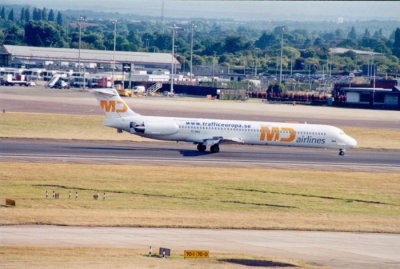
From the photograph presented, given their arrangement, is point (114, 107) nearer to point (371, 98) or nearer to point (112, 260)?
point (112, 260)

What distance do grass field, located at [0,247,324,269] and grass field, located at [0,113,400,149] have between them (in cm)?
4635

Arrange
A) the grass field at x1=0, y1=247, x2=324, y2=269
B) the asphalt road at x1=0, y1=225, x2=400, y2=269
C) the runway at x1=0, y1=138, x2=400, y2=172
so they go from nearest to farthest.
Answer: the grass field at x1=0, y1=247, x2=324, y2=269 < the asphalt road at x1=0, y1=225, x2=400, y2=269 < the runway at x1=0, y1=138, x2=400, y2=172

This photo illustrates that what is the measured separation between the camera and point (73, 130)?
85750 mm

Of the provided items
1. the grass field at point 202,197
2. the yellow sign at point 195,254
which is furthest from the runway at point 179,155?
the yellow sign at point 195,254

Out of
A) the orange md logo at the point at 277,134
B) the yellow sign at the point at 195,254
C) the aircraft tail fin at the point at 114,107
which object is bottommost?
the yellow sign at the point at 195,254

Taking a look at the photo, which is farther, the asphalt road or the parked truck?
the parked truck

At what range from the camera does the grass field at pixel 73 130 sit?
264ft

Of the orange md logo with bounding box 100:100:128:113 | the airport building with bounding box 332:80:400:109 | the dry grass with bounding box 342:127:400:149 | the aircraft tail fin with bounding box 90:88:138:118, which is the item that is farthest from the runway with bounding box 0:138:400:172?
the airport building with bounding box 332:80:400:109

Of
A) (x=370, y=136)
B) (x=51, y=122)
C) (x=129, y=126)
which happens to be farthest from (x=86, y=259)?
(x=370, y=136)

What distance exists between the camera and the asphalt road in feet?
113

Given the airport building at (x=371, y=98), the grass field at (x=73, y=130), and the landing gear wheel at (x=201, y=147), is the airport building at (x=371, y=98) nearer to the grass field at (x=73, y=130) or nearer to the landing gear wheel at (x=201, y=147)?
the grass field at (x=73, y=130)

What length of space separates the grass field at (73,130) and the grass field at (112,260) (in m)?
46.3

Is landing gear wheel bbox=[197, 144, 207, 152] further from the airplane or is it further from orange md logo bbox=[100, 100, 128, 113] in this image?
orange md logo bbox=[100, 100, 128, 113]

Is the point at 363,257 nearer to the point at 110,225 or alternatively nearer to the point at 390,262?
the point at 390,262
